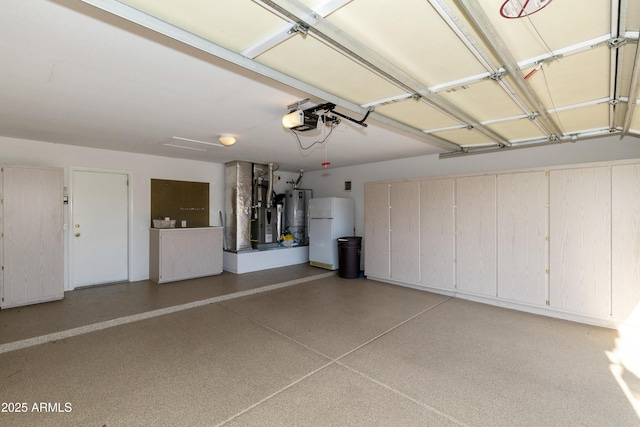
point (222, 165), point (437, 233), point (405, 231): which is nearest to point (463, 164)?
point (437, 233)

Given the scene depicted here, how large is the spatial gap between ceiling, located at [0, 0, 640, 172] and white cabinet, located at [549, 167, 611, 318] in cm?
68

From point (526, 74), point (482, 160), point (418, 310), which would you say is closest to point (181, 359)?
point (418, 310)

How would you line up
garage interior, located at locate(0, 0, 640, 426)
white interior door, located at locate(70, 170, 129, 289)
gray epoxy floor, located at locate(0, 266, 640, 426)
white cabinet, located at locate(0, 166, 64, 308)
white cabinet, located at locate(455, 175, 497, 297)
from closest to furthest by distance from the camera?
garage interior, located at locate(0, 0, 640, 426) → gray epoxy floor, located at locate(0, 266, 640, 426) → white cabinet, located at locate(0, 166, 64, 308) → white cabinet, located at locate(455, 175, 497, 297) → white interior door, located at locate(70, 170, 129, 289)

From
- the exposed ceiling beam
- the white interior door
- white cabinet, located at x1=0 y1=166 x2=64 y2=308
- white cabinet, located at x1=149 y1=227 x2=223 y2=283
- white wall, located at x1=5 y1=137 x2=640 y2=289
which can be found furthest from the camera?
white cabinet, located at x1=149 y1=227 x2=223 y2=283

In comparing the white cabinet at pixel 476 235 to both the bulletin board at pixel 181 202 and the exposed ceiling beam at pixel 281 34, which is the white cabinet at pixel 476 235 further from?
the bulletin board at pixel 181 202

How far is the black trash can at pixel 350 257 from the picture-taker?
611 cm

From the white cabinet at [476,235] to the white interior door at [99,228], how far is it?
19.9 ft

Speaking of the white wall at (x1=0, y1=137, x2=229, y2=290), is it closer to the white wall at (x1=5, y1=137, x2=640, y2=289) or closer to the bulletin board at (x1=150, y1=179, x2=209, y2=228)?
the white wall at (x1=5, y1=137, x2=640, y2=289)

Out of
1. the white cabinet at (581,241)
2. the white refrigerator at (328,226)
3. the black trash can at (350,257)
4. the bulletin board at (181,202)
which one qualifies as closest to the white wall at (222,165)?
the bulletin board at (181,202)

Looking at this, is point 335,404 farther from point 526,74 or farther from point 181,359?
point 526,74

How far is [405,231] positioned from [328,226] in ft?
6.24

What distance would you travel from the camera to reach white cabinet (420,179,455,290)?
489cm

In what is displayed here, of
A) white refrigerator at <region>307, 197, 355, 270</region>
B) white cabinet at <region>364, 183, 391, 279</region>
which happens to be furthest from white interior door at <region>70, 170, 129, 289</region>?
white cabinet at <region>364, 183, 391, 279</region>

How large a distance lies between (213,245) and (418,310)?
4.23m
